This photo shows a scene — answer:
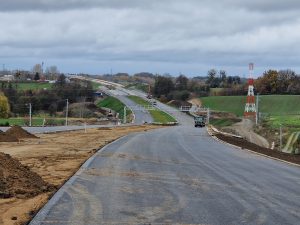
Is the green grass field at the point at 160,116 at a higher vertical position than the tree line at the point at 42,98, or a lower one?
lower

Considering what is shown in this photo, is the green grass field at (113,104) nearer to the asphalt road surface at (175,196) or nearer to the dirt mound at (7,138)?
the dirt mound at (7,138)

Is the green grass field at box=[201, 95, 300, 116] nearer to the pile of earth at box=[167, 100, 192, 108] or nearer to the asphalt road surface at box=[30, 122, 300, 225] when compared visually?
the pile of earth at box=[167, 100, 192, 108]

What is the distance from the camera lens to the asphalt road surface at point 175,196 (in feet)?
32.2

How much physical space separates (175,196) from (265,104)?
12047cm

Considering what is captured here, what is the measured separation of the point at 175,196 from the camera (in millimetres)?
12328

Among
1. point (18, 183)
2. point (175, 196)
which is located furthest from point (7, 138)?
point (175, 196)

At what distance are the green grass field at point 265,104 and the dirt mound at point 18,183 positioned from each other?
101 meters

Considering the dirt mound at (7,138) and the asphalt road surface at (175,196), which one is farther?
the dirt mound at (7,138)

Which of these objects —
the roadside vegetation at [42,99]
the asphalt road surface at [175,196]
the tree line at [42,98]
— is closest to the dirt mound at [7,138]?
the asphalt road surface at [175,196]

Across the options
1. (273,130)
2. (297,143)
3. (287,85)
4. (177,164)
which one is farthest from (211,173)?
(287,85)

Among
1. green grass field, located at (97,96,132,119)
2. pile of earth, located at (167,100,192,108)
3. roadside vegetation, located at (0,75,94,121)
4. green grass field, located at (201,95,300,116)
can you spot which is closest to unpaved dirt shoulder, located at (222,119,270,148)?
green grass field, located at (201,95,300,116)

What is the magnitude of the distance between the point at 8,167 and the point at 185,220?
7.19 metres

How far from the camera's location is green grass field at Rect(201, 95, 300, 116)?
400ft

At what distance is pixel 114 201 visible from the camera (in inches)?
455
